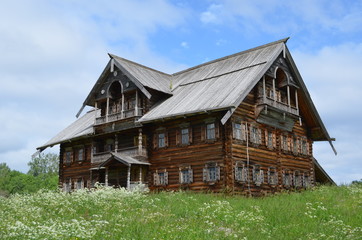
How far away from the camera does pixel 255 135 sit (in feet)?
89.8

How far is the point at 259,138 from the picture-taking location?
27.6 m

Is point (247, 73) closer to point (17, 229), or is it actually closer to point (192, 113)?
point (192, 113)

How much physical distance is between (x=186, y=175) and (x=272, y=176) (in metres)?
6.06

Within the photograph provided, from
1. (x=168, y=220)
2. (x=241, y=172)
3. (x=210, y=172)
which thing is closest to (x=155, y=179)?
(x=210, y=172)

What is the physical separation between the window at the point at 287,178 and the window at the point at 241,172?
16.4 feet

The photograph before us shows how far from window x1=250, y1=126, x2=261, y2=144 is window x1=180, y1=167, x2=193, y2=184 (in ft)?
14.9

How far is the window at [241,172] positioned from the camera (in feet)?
81.5

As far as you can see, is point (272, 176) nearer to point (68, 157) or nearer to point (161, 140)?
point (161, 140)

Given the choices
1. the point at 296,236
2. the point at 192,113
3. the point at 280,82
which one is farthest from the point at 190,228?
the point at 280,82

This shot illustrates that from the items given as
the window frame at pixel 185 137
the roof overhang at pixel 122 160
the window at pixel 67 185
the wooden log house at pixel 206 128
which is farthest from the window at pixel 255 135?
the window at pixel 67 185

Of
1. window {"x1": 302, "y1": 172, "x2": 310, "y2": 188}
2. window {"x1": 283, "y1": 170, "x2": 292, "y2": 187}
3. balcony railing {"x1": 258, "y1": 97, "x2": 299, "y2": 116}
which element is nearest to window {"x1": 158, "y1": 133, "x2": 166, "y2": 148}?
balcony railing {"x1": 258, "y1": 97, "x2": 299, "y2": 116}

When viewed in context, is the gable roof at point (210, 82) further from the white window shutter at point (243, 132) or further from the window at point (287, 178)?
the window at point (287, 178)

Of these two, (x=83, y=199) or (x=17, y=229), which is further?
(x=83, y=199)

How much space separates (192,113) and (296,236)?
13606 millimetres
